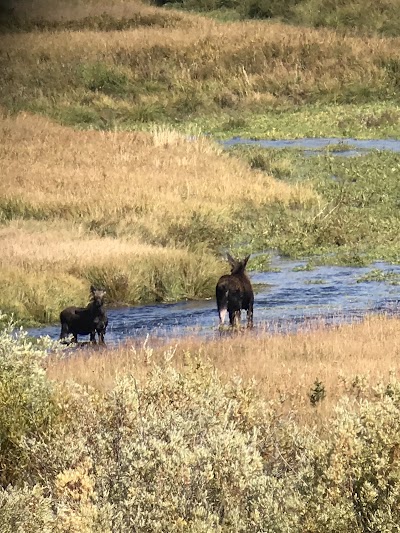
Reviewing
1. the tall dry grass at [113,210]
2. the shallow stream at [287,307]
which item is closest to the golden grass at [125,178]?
the tall dry grass at [113,210]

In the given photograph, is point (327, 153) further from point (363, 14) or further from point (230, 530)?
point (230, 530)

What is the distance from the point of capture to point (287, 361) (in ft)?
37.3

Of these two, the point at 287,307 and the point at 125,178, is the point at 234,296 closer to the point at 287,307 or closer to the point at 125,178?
the point at 287,307

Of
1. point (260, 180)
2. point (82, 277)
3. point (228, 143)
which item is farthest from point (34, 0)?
point (82, 277)

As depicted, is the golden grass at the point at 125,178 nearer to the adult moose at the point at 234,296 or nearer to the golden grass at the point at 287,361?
the adult moose at the point at 234,296

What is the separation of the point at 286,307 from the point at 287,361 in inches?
217

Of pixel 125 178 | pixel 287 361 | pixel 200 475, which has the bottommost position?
pixel 125 178

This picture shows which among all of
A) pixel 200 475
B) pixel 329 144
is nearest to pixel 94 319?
pixel 200 475

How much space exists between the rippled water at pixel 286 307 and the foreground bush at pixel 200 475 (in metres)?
6.86

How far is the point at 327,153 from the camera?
3088 cm

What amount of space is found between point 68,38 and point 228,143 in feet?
54.0

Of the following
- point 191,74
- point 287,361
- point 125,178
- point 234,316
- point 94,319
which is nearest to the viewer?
point 287,361

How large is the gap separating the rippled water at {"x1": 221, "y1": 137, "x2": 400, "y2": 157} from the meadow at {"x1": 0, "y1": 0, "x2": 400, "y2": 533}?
31.6 inches

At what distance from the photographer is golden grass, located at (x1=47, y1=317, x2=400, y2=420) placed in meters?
9.70
